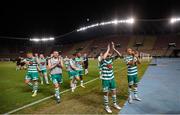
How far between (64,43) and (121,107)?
83.7 m

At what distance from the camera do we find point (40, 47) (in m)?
94.4

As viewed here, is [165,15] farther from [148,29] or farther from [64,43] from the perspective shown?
[64,43]

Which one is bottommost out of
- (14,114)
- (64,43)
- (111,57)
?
(14,114)

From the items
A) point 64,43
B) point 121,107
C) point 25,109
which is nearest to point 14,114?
point 25,109

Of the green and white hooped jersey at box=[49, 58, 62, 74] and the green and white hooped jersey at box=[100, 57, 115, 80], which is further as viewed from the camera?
the green and white hooped jersey at box=[49, 58, 62, 74]

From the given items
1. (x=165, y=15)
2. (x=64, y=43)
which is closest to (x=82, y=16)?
(x=165, y=15)

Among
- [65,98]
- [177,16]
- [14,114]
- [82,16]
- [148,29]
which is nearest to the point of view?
[14,114]

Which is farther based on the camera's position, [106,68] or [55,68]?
[55,68]

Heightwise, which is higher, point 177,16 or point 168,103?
point 177,16

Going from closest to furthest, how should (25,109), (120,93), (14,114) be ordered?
(14,114)
(25,109)
(120,93)

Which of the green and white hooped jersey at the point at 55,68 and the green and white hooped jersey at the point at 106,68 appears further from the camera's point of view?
the green and white hooped jersey at the point at 55,68

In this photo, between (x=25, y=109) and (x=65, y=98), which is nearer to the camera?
(x=25, y=109)

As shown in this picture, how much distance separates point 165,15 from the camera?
58562 mm

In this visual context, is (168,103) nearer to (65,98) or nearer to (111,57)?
(111,57)
